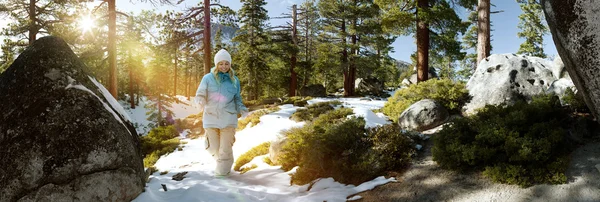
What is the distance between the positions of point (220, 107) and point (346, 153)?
243cm

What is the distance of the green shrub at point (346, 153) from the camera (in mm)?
4809

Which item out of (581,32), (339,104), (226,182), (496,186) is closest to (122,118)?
(226,182)

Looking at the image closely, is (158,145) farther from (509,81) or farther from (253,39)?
(253,39)

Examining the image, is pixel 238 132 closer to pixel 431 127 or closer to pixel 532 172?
pixel 431 127

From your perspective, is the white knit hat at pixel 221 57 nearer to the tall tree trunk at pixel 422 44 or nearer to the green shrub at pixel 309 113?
the green shrub at pixel 309 113

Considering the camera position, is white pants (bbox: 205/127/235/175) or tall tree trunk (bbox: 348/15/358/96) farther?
tall tree trunk (bbox: 348/15/358/96)

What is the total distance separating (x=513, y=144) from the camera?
3.95 m

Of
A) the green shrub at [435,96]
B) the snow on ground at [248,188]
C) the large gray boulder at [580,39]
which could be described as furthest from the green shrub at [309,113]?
the large gray boulder at [580,39]

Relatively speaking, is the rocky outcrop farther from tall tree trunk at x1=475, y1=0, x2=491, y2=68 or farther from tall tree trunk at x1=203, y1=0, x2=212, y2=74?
tall tree trunk at x1=475, y1=0, x2=491, y2=68

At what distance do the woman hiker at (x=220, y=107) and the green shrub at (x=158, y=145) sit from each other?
3.91m

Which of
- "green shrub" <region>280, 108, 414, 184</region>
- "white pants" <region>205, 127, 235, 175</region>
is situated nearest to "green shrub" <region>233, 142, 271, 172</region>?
"white pants" <region>205, 127, 235, 175</region>

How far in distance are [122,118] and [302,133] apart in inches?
120

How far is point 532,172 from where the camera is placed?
3717 millimetres

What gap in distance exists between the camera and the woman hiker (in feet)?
18.0
